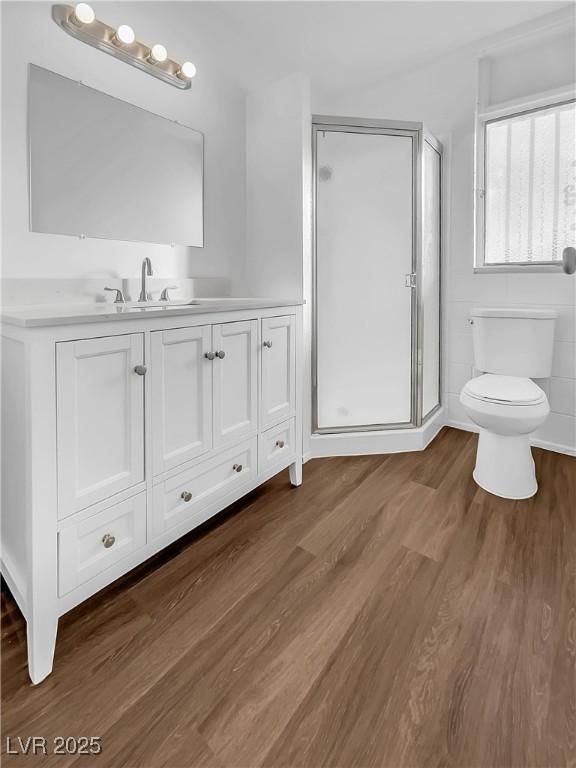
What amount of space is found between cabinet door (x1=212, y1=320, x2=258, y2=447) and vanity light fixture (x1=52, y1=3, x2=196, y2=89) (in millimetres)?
1230

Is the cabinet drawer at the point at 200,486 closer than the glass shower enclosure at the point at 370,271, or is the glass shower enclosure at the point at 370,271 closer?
the cabinet drawer at the point at 200,486

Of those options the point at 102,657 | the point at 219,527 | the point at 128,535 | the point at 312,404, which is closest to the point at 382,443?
the point at 312,404

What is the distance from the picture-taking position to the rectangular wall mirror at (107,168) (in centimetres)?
162

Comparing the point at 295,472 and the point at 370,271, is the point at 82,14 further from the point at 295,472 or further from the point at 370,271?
the point at 295,472

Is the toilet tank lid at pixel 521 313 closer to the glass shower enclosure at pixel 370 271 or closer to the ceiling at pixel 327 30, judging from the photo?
the glass shower enclosure at pixel 370 271

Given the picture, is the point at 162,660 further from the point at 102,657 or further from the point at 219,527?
the point at 219,527

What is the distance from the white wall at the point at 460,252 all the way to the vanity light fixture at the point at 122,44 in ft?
4.47

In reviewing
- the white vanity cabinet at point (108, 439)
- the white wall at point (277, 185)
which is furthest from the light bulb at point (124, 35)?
the white vanity cabinet at point (108, 439)

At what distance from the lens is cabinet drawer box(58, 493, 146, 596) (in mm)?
1173

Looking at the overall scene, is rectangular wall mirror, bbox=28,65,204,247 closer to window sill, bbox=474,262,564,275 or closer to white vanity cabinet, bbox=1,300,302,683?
white vanity cabinet, bbox=1,300,302,683

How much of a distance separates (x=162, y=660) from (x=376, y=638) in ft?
1.93

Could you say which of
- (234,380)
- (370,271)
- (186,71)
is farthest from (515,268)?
(186,71)

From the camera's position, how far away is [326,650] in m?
1.21

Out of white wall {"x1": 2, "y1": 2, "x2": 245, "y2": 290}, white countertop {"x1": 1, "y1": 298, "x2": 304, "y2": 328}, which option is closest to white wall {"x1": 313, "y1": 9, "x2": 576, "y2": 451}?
white wall {"x1": 2, "y1": 2, "x2": 245, "y2": 290}
